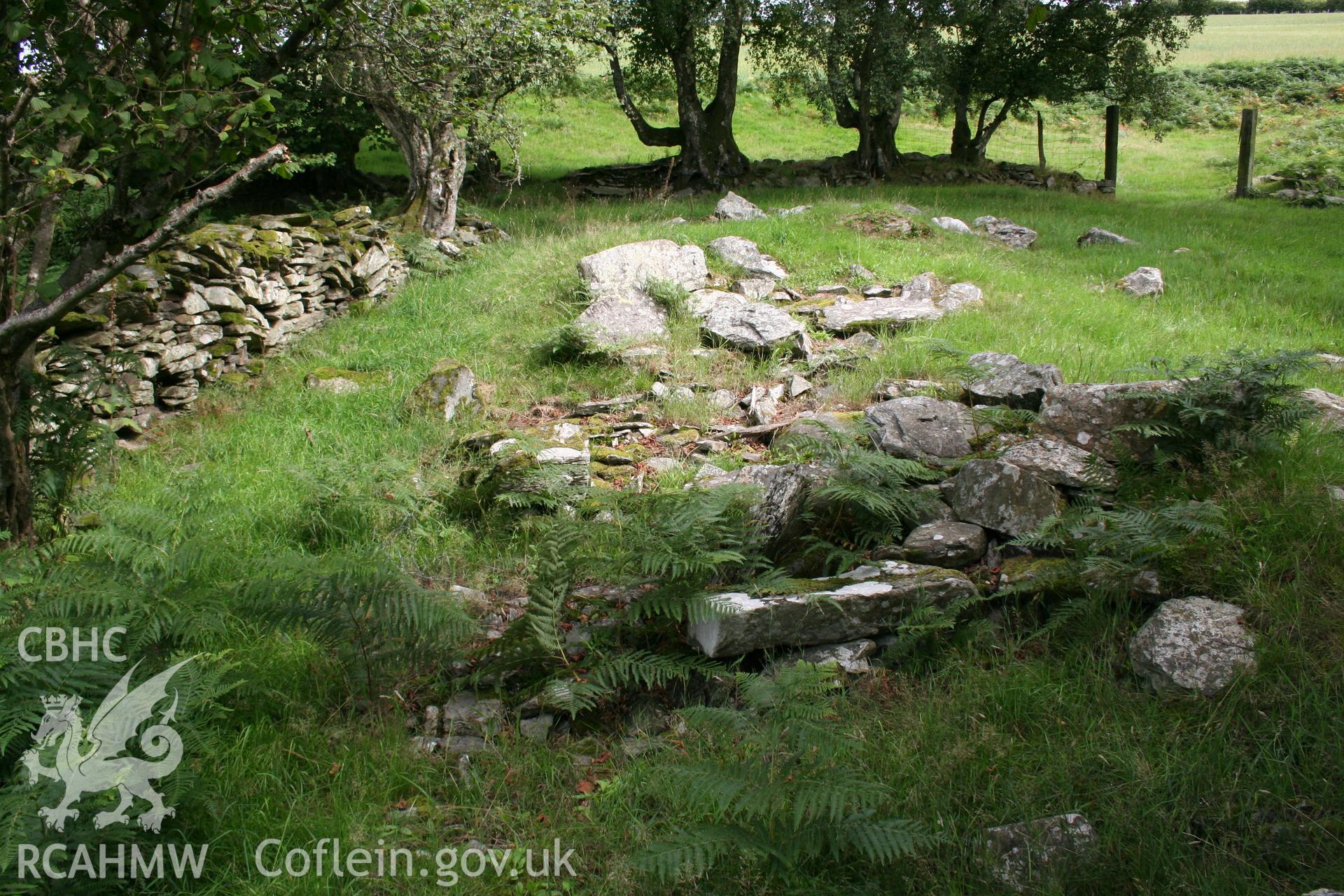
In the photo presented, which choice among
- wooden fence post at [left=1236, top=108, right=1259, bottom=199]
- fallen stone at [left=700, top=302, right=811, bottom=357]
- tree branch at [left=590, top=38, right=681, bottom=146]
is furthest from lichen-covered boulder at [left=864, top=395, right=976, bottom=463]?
wooden fence post at [left=1236, top=108, right=1259, bottom=199]

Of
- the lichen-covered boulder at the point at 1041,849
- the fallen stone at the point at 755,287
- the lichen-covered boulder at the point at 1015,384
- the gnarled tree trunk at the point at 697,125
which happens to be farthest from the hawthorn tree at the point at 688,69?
the lichen-covered boulder at the point at 1041,849

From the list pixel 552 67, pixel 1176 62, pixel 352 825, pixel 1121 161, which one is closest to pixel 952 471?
pixel 352 825

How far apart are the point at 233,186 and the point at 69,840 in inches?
109

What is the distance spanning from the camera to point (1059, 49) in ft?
61.9

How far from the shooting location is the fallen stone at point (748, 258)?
9898mm

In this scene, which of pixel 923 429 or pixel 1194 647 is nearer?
pixel 1194 647

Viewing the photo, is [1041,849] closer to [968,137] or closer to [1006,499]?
[1006,499]

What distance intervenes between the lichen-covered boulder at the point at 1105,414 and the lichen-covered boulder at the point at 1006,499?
57 cm

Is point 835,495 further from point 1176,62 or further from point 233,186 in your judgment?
point 1176,62

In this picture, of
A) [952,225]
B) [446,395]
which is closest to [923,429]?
[446,395]

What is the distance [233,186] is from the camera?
3.86 m

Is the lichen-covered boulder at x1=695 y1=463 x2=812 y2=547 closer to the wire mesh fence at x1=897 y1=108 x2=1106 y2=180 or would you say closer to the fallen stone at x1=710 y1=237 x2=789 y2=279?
the fallen stone at x1=710 y1=237 x2=789 y2=279

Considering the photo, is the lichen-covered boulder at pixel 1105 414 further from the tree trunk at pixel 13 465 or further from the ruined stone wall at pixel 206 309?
the ruined stone wall at pixel 206 309

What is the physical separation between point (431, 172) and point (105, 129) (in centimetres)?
1096
